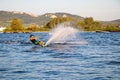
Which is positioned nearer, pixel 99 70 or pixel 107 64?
pixel 99 70

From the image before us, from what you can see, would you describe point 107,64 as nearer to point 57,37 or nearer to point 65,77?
point 65,77

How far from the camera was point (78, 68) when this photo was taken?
2114cm

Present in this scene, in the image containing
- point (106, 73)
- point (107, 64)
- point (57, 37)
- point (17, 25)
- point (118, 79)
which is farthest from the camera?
point (17, 25)

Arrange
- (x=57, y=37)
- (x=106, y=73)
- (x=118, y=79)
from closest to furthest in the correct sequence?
(x=118, y=79)
(x=106, y=73)
(x=57, y=37)

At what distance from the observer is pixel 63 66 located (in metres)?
22.1

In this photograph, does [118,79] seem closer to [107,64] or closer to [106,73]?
[106,73]

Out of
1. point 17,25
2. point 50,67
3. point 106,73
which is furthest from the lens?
point 17,25

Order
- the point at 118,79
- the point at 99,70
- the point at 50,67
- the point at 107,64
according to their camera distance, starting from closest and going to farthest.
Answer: the point at 118,79 < the point at 99,70 < the point at 50,67 < the point at 107,64

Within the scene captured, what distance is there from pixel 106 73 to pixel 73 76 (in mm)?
2331

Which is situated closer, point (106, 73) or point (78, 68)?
point (106, 73)

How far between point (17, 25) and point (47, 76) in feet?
579

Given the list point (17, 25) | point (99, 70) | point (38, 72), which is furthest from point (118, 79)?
point (17, 25)

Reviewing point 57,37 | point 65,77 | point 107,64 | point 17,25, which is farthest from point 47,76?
point 17,25

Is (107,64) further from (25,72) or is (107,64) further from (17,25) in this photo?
(17,25)
